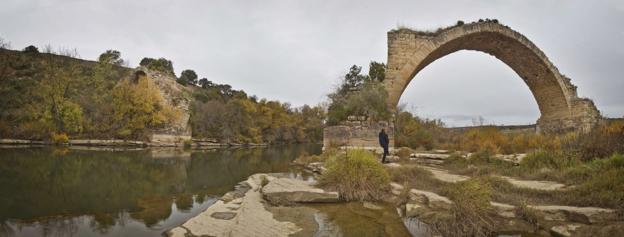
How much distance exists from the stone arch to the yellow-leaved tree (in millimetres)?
20992

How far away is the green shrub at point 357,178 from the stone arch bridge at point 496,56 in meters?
5.53

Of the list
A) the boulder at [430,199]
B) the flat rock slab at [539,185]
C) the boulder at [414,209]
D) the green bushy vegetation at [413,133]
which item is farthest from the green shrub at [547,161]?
the green bushy vegetation at [413,133]

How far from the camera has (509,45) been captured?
15.3 m

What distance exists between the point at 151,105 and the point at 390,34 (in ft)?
70.2

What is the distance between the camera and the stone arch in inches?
547

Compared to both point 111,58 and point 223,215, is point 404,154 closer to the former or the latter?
point 223,215

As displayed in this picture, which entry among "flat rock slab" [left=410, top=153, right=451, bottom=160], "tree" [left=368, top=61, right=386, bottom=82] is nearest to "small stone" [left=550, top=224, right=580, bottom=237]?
"flat rock slab" [left=410, top=153, right=451, bottom=160]

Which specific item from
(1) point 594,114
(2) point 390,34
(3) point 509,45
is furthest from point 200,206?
(1) point 594,114

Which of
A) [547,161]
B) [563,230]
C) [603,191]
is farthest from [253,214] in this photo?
→ [547,161]

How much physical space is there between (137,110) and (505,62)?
25729 millimetres

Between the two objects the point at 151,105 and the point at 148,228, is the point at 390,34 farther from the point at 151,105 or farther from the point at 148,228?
the point at 151,105

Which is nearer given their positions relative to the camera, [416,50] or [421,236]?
[421,236]

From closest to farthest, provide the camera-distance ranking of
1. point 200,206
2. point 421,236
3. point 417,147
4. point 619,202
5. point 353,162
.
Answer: point 421,236, point 619,202, point 200,206, point 353,162, point 417,147

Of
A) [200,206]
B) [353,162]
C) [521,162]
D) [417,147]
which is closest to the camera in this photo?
[200,206]
